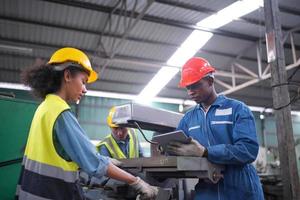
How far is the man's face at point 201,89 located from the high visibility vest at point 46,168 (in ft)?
3.47

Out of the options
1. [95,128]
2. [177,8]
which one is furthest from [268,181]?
[95,128]

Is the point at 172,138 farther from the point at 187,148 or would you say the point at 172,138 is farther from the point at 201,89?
the point at 201,89

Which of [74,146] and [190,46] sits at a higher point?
[190,46]

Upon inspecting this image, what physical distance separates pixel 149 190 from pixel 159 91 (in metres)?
8.34

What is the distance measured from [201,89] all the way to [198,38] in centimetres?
532

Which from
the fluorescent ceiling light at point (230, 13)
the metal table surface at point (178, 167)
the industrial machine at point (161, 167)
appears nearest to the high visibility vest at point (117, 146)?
the industrial machine at point (161, 167)

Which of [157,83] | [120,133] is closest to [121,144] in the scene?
[120,133]

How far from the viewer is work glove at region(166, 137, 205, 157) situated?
195cm

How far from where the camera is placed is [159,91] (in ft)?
33.1

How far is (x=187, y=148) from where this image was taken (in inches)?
77.8

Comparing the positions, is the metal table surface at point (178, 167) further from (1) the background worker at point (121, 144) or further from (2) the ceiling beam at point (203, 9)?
(2) the ceiling beam at point (203, 9)

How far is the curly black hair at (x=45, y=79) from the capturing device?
173 centimetres

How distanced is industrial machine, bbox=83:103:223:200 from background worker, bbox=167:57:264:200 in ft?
0.31

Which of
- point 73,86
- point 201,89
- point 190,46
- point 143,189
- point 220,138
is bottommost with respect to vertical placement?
point 143,189
